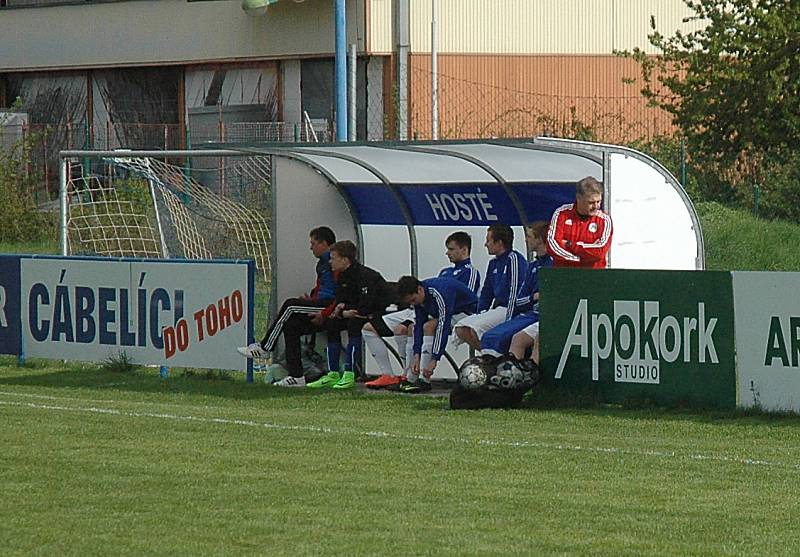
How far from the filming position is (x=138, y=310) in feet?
55.9

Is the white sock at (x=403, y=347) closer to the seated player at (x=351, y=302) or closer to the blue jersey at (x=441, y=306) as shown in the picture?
the seated player at (x=351, y=302)

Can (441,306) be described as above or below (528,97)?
below

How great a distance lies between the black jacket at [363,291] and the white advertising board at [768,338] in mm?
3824

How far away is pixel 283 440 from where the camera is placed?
1185 cm

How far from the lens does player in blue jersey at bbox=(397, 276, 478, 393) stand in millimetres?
15328

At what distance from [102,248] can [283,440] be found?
31.0 ft

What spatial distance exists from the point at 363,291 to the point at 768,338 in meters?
4.28

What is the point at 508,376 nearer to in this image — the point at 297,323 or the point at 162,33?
the point at 297,323

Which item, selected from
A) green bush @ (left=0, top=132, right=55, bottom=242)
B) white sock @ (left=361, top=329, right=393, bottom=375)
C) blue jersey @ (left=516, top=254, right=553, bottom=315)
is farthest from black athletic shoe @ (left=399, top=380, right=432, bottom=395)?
green bush @ (left=0, top=132, right=55, bottom=242)

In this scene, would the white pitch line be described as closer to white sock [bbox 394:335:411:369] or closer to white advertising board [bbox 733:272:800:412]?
white advertising board [bbox 733:272:800:412]

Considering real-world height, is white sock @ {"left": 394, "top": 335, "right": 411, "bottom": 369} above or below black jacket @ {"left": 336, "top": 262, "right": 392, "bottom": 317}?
below

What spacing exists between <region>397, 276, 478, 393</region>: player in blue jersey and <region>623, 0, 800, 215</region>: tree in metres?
11.4

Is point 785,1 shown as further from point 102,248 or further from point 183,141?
point 183,141

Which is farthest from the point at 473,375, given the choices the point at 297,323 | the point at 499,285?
the point at 297,323
